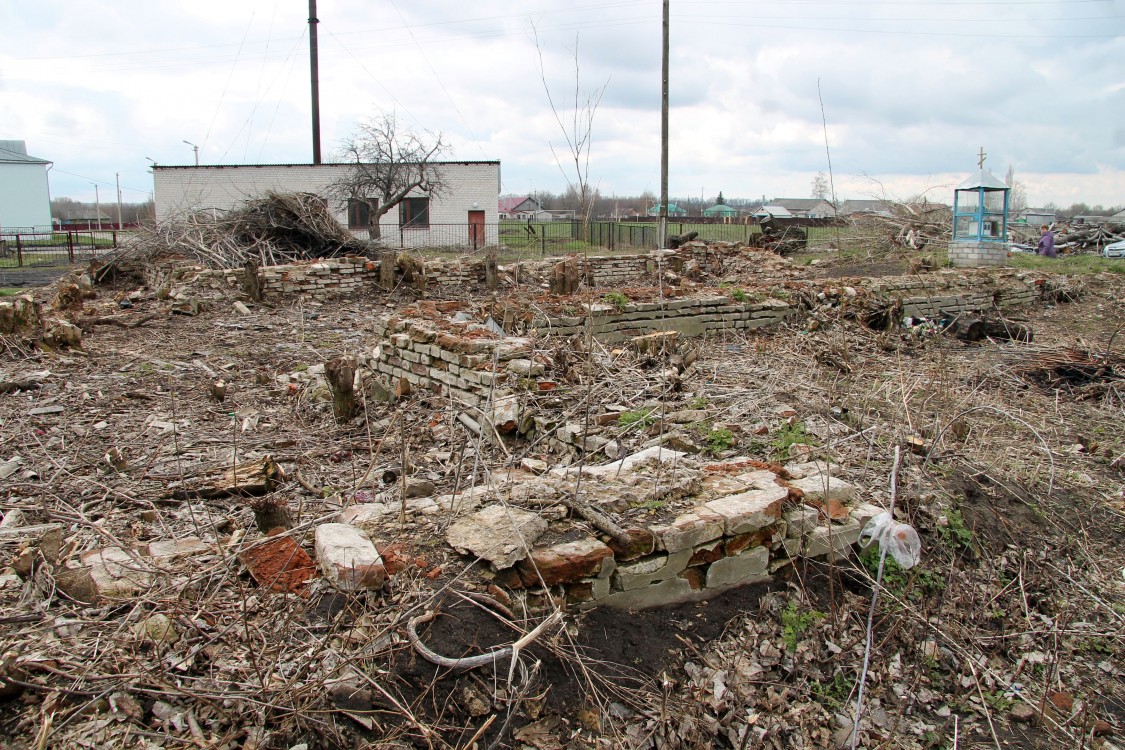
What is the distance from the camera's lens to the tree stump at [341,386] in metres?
5.69

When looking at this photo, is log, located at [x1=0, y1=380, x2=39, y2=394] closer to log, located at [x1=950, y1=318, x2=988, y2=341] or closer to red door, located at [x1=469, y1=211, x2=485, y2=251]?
log, located at [x1=950, y1=318, x2=988, y2=341]

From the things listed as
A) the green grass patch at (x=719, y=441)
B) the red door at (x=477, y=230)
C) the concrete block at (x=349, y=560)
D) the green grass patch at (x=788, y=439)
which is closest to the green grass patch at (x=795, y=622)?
the green grass patch at (x=788, y=439)

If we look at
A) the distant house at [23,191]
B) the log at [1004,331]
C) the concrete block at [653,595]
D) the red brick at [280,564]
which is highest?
the distant house at [23,191]

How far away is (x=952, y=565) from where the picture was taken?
331 cm

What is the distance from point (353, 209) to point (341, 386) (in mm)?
22425

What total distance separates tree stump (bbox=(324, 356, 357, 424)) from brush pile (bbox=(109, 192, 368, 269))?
9.54 metres

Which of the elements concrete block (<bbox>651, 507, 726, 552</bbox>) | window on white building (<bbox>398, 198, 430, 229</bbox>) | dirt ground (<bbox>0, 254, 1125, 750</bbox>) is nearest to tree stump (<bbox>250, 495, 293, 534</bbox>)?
dirt ground (<bbox>0, 254, 1125, 750</bbox>)

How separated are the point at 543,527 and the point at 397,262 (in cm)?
1087

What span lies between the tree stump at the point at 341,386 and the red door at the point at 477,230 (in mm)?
18278

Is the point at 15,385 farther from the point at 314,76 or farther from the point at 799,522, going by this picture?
the point at 314,76

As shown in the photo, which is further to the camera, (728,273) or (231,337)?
(728,273)

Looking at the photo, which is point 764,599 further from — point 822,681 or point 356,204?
point 356,204

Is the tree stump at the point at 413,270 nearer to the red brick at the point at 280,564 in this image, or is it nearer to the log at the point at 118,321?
the log at the point at 118,321

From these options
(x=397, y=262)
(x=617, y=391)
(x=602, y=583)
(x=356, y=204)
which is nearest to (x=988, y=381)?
(x=617, y=391)
